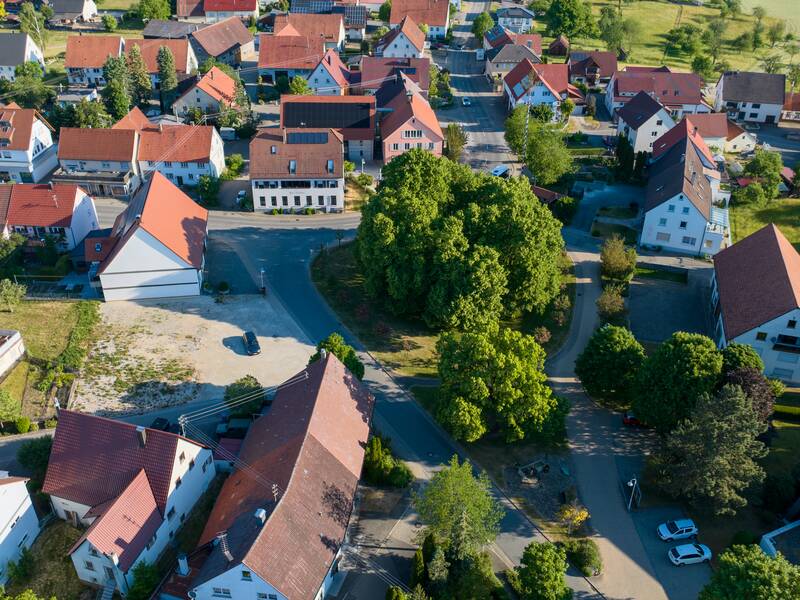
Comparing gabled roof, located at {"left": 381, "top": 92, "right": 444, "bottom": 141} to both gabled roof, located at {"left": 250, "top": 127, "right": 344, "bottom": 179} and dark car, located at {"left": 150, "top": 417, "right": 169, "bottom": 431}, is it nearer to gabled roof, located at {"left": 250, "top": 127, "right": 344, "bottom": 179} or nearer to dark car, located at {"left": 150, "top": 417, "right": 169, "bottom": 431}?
gabled roof, located at {"left": 250, "top": 127, "right": 344, "bottom": 179}

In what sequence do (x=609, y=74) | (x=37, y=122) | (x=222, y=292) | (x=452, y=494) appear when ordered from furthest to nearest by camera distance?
(x=609, y=74) < (x=37, y=122) < (x=222, y=292) < (x=452, y=494)

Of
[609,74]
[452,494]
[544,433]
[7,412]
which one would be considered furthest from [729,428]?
[609,74]

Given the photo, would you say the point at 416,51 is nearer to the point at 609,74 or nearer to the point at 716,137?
the point at 609,74

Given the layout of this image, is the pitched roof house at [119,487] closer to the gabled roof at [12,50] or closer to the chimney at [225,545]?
the chimney at [225,545]

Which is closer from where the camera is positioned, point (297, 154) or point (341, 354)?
point (341, 354)

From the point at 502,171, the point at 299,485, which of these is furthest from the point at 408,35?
the point at 299,485

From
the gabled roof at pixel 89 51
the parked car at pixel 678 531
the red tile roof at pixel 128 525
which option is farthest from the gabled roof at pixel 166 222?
the gabled roof at pixel 89 51

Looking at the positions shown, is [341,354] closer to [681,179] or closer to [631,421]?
[631,421]

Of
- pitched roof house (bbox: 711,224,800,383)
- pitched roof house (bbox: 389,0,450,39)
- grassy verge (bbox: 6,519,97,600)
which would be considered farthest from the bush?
pitched roof house (bbox: 389,0,450,39)
